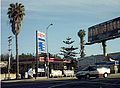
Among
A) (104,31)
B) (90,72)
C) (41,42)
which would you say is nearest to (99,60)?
(104,31)

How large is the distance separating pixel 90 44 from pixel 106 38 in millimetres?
7376

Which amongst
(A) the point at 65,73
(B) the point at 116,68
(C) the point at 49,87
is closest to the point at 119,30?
(B) the point at 116,68

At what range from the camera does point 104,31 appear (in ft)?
274

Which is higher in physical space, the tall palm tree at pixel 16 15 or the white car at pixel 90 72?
the tall palm tree at pixel 16 15

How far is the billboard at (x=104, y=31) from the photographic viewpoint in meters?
79.3

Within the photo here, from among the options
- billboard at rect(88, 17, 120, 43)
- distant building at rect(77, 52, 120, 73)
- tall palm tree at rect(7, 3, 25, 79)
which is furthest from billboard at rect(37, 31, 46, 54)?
billboard at rect(88, 17, 120, 43)

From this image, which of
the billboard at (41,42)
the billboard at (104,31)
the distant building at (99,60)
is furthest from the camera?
the billboard at (104,31)

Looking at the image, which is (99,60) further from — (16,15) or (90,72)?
(90,72)

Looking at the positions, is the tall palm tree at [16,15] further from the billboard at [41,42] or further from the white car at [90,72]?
the white car at [90,72]

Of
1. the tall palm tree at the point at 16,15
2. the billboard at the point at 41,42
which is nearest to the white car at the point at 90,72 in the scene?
the billboard at the point at 41,42

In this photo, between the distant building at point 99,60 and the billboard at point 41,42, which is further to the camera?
the distant building at point 99,60

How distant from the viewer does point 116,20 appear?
7950cm

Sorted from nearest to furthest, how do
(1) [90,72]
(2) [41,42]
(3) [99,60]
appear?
(1) [90,72], (2) [41,42], (3) [99,60]

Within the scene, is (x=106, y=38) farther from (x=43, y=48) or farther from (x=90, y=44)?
(x=43, y=48)
